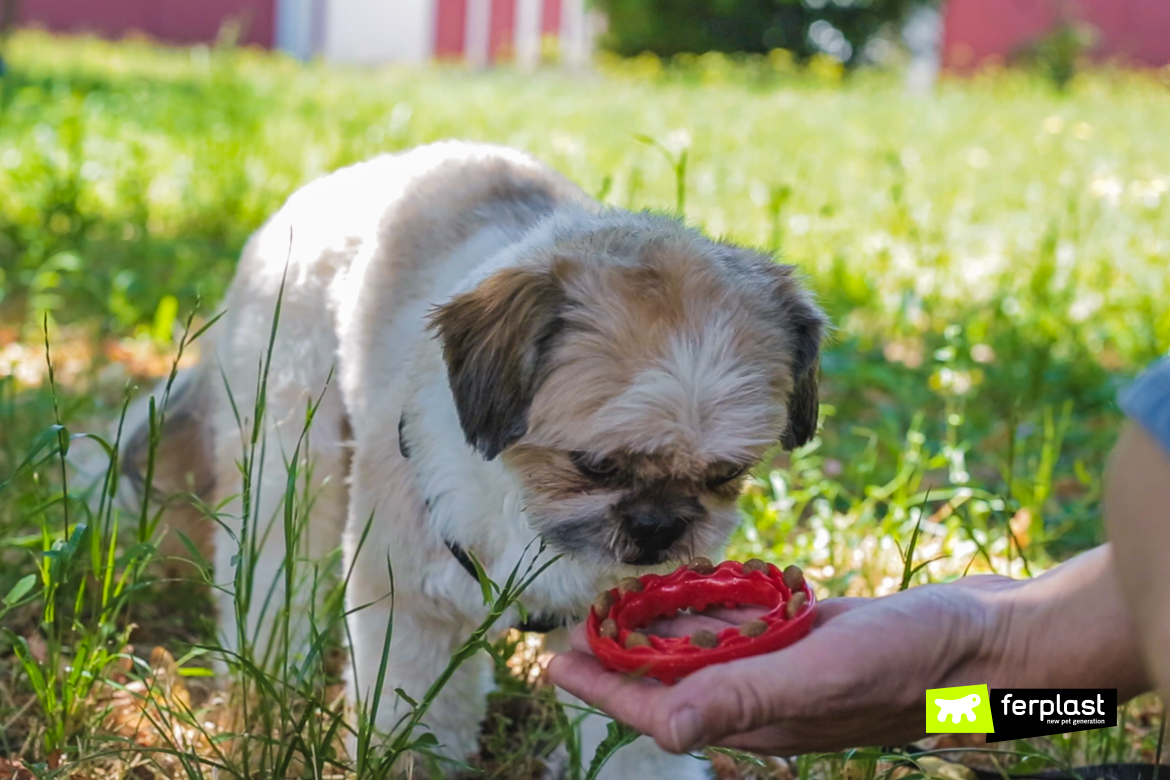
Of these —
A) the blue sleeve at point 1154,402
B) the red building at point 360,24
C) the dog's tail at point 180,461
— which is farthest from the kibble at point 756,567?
the red building at point 360,24

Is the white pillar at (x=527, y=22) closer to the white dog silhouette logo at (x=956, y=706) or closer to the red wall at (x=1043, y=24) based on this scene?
the red wall at (x=1043, y=24)

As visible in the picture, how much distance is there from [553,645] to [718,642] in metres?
0.91

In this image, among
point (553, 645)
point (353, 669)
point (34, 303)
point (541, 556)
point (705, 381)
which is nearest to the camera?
point (705, 381)

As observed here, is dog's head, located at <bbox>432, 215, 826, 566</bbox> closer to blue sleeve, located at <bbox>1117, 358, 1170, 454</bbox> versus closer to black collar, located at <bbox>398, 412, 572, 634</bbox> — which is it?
black collar, located at <bbox>398, 412, 572, 634</bbox>

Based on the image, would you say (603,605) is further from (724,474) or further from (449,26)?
(449,26)

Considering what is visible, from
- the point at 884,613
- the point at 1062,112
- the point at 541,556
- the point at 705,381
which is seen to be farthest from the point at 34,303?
the point at 1062,112

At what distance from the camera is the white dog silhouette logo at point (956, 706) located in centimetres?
198

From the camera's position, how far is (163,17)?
24938mm

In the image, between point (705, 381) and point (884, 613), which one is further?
point (705, 381)

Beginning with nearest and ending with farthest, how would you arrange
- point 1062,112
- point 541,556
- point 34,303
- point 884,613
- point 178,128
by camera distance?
point 884,613, point 541,556, point 34,303, point 178,128, point 1062,112

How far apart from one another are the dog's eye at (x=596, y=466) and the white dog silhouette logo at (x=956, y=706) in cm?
63

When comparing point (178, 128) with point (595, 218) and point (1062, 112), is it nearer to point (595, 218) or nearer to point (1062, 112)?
point (595, 218)

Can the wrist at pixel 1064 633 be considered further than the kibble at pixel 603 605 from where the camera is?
No

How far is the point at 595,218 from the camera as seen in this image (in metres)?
2.58
